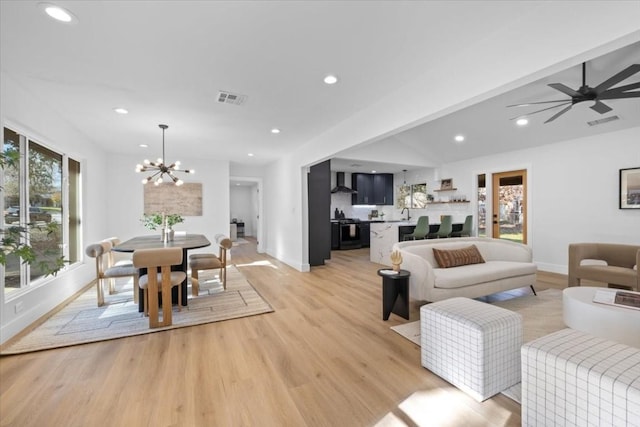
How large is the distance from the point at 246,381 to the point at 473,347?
1.58 metres

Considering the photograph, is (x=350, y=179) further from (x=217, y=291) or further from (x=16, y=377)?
(x=16, y=377)

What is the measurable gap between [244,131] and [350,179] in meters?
5.21

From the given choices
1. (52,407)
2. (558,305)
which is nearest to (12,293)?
Answer: (52,407)

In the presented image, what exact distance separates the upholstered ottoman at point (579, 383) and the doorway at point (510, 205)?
5.19 meters

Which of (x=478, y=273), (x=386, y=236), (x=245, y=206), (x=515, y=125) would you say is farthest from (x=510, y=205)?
(x=245, y=206)

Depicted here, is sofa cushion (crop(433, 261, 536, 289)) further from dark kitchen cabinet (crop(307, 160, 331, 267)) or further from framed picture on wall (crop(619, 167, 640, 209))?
dark kitchen cabinet (crop(307, 160, 331, 267))

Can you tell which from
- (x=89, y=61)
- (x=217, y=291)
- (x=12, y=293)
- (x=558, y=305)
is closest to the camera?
(x=89, y=61)

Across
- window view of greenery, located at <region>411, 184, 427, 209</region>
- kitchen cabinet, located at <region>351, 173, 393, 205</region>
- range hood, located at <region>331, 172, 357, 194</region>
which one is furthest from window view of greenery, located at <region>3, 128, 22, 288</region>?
window view of greenery, located at <region>411, 184, 427, 209</region>

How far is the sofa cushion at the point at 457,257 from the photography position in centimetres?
360

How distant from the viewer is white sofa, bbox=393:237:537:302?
Answer: 3.10 metres

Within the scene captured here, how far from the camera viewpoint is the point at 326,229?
244 inches

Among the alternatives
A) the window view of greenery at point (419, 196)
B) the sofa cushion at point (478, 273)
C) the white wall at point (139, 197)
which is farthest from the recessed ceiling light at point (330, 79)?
the window view of greenery at point (419, 196)

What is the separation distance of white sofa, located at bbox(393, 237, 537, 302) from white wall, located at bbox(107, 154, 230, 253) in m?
4.88

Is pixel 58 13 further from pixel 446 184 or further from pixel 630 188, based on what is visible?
pixel 446 184
